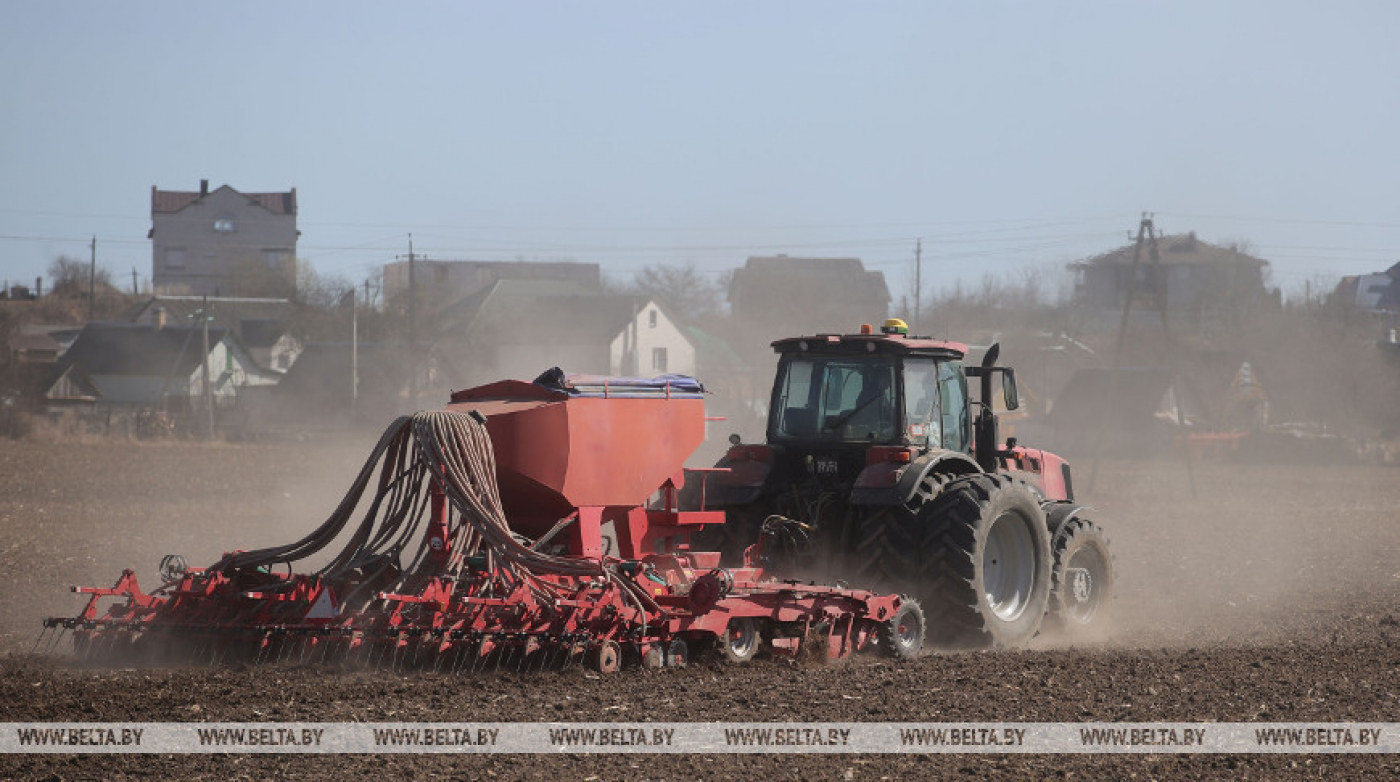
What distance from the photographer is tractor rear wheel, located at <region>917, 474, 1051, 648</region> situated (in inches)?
432

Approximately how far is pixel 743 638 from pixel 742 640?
18 millimetres

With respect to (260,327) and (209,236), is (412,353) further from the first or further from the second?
(209,236)

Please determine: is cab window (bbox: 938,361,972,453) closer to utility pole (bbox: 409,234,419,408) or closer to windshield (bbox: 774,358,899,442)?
windshield (bbox: 774,358,899,442)

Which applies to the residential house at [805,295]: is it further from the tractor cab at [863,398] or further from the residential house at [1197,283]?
the tractor cab at [863,398]

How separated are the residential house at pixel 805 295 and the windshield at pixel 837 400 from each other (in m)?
62.4

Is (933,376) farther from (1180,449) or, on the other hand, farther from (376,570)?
(1180,449)

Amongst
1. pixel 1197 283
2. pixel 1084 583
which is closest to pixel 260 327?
pixel 1197 283

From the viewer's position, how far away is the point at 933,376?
12.0 m

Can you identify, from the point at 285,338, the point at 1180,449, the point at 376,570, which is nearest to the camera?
the point at 376,570

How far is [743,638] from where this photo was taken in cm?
1003

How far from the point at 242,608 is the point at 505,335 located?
2205 inches

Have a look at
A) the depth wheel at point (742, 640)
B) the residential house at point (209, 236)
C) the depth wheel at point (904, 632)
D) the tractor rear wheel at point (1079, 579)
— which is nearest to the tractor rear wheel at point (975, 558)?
the depth wheel at point (904, 632)

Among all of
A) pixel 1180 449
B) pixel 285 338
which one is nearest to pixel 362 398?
pixel 285 338

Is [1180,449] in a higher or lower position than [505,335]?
lower
